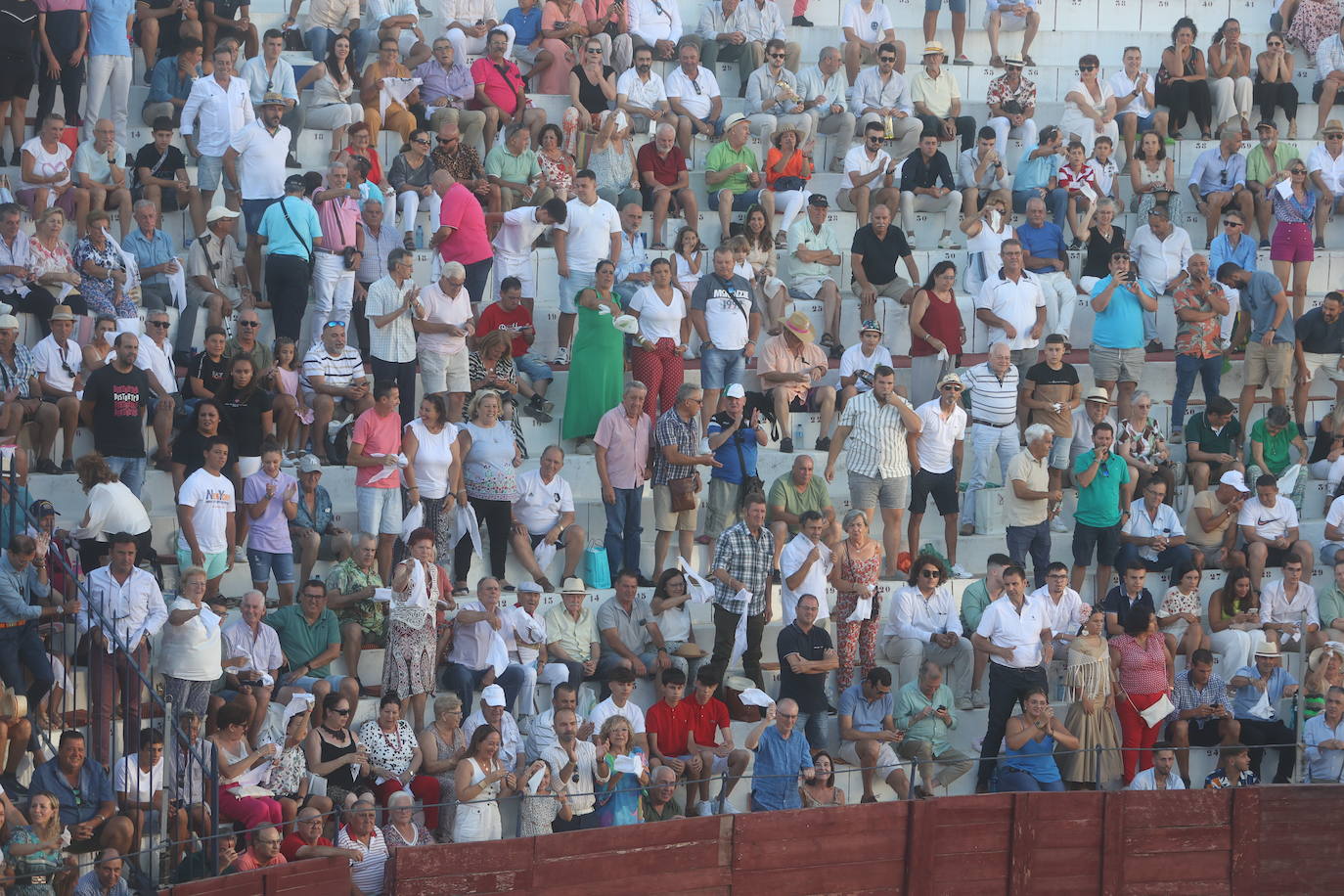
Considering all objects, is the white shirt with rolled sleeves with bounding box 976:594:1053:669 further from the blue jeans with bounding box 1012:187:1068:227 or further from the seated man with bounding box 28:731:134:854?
the seated man with bounding box 28:731:134:854

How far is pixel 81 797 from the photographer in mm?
12992

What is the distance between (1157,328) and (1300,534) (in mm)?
2374

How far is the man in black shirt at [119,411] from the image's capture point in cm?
1539

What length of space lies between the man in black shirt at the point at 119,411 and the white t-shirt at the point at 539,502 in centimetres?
266

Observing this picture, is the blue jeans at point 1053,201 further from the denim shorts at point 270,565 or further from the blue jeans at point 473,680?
the denim shorts at point 270,565

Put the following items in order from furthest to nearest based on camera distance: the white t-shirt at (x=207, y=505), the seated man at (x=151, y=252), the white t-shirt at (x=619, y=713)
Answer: the seated man at (x=151, y=252), the white t-shirt at (x=619, y=713), the white t-shirt at (x=207, y=505)

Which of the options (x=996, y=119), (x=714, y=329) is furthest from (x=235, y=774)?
(x=996, y=119)

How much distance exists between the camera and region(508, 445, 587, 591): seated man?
16.2m

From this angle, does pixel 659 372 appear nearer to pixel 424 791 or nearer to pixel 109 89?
pixel 424 791

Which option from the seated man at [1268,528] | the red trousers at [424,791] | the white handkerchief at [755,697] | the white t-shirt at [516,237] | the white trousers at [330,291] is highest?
the white t-shirt at [516,237]

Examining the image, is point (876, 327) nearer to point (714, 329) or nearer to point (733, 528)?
point (714, 329)

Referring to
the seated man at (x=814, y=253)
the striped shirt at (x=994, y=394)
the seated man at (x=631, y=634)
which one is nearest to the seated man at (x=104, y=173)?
the seated man at (x=631, y=634)

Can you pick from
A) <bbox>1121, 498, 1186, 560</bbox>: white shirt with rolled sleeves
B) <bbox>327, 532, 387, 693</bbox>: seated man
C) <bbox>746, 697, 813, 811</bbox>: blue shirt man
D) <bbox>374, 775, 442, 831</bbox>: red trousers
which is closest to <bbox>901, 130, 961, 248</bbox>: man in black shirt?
<bbox>1121, 498, 1186, 560</bbox>: white shirt with rolled sleeves

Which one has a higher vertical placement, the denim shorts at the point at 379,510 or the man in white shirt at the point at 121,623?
the denim shorts at the point at 379,510
